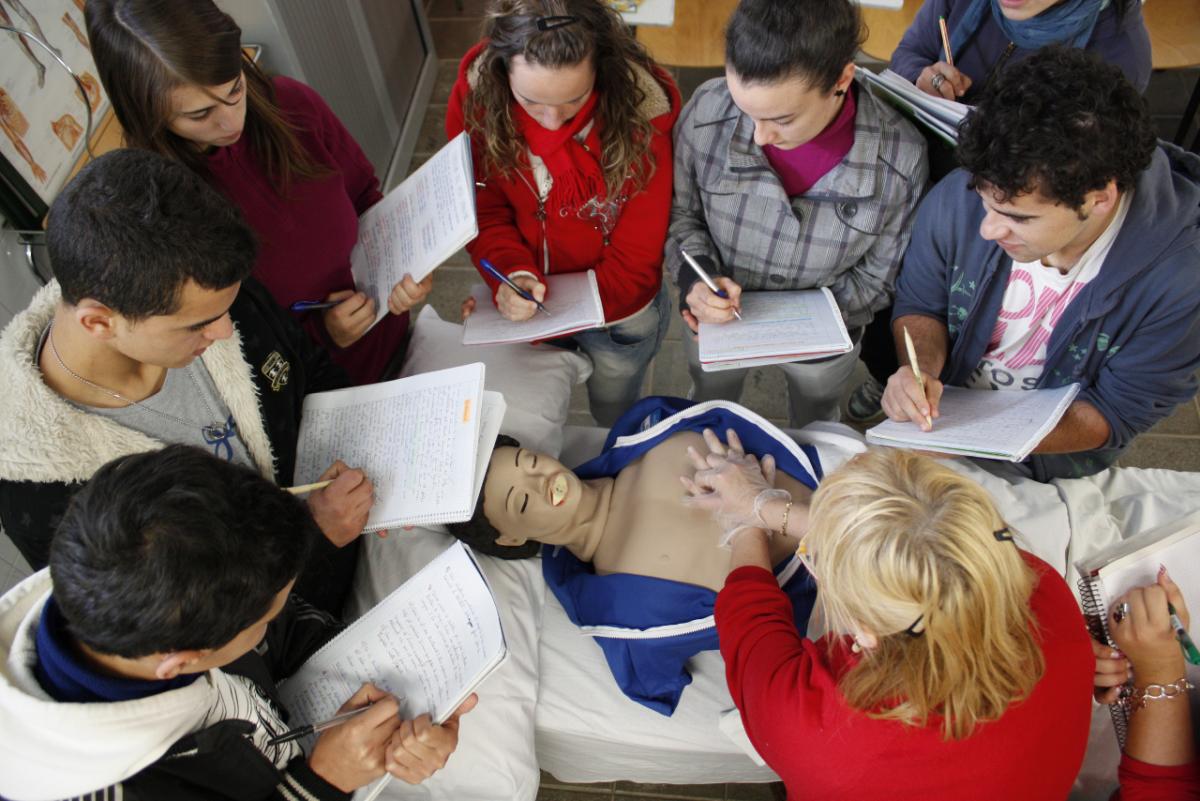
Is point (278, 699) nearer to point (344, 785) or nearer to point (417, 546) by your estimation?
point (344, 785)

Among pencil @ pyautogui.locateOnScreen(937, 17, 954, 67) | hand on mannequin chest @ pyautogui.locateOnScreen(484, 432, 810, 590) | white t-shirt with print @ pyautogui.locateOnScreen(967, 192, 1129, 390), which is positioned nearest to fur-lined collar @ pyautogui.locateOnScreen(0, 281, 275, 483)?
hand on mannequin chest @ pyautogui.locateOnScreen(484, 432, 810, 590)

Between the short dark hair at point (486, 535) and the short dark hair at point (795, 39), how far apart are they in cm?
116

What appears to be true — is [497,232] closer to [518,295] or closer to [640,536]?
[518,295]

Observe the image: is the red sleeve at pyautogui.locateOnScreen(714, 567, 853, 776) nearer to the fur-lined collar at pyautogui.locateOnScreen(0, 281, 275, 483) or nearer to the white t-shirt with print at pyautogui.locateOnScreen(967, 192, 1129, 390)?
the white t-shirt with print at pyautogui.locateOnScreen(967, 192, 1129, 390)

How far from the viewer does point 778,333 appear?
208 centimetres

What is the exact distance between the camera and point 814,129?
6.20 feet

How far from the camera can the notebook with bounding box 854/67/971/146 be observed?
6.17ft

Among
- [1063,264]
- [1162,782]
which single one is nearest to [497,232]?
[1063,264]

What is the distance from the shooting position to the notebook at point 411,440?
1.77m

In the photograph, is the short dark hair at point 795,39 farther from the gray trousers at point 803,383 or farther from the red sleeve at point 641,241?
the gray trousers at point 803,383

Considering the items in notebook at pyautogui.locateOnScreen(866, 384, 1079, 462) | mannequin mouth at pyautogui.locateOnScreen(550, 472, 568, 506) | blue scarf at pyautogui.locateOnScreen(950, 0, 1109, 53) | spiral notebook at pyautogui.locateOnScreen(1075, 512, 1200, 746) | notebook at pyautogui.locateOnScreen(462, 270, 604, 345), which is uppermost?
blue scarf at pyautogui.locateOnScreen(950, 0, 1109, 53)

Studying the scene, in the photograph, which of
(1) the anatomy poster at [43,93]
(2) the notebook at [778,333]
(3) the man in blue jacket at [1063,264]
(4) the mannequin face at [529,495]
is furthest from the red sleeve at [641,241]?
(1) the anatomy poster at [43,93]

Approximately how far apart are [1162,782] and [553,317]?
1.71 m

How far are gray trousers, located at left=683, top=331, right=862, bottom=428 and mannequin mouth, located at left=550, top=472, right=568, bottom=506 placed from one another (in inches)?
25.8
